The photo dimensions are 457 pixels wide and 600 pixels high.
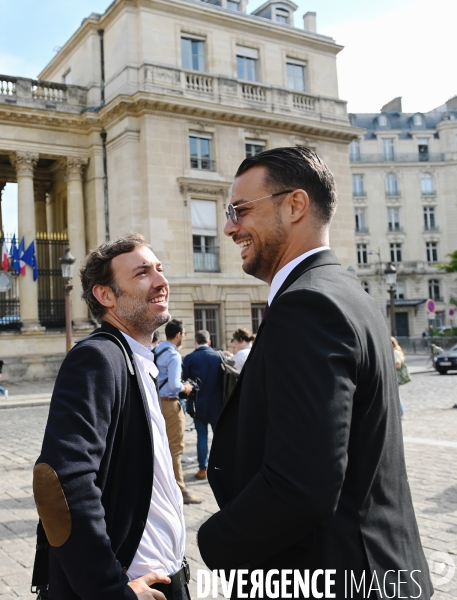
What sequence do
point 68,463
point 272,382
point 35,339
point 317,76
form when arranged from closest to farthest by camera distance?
point 272,382 → point 68,463 → point 35,339 → point 317,76

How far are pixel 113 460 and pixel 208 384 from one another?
223 inches

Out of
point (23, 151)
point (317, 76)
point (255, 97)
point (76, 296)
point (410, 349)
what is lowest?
point (410, 349)

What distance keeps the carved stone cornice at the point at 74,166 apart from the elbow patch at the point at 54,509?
25.6 metres

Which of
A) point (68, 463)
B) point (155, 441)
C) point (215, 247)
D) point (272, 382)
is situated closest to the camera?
point (272, 382)

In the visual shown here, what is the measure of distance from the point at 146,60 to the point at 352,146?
126ft

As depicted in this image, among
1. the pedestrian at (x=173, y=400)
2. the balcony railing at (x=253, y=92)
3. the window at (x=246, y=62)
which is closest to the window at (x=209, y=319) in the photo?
the balcony railing at (x=253, y=92)

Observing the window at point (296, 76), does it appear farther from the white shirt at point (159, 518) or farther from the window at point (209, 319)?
the white shirt at point (159, 518)

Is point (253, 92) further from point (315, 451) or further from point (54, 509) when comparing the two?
point (315, 451)

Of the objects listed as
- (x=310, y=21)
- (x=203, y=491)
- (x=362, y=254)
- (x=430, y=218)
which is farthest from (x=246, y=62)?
(x=430, y=218)

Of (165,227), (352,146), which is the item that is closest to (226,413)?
(165,227)

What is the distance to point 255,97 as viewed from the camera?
87.4 feet

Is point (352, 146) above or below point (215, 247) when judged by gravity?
above

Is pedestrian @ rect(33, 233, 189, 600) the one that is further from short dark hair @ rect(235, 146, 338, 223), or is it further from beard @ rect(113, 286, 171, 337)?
short dark hair @ rect(235, 146, 338, 223)

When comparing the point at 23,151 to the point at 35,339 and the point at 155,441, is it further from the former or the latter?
the point at 155,441
